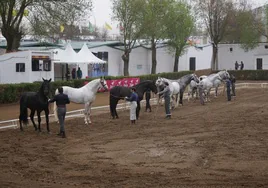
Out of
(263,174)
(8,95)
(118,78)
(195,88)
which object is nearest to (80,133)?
(263,174)

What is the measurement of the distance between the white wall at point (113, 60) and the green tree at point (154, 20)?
3.34 metres

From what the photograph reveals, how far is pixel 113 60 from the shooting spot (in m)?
52.9

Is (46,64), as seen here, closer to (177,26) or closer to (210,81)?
(210,81)

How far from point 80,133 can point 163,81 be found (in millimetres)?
7940

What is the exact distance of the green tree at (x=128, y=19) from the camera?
166 feet

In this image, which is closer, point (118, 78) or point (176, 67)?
point (118, 78)

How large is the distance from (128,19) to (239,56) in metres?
19.5

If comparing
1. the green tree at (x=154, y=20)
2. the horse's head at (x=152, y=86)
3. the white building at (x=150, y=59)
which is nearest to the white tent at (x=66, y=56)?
the white building at (x=150, y=59)

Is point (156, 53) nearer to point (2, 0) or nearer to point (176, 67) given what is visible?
point (176, 67)

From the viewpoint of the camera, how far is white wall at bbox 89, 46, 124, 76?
5231 cm

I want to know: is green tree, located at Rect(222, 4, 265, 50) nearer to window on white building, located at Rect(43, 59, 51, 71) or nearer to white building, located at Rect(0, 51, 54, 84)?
window on white building, located at Rect(43, 59, 51, 71)

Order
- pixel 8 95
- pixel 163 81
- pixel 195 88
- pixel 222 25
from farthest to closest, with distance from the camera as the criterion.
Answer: pixel 222 25 < pixel 195 88 < pixel 8 95 < pixel 163 81

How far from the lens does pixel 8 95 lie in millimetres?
29250

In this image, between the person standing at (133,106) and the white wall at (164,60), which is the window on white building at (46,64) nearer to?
the person standing at (133,106)
